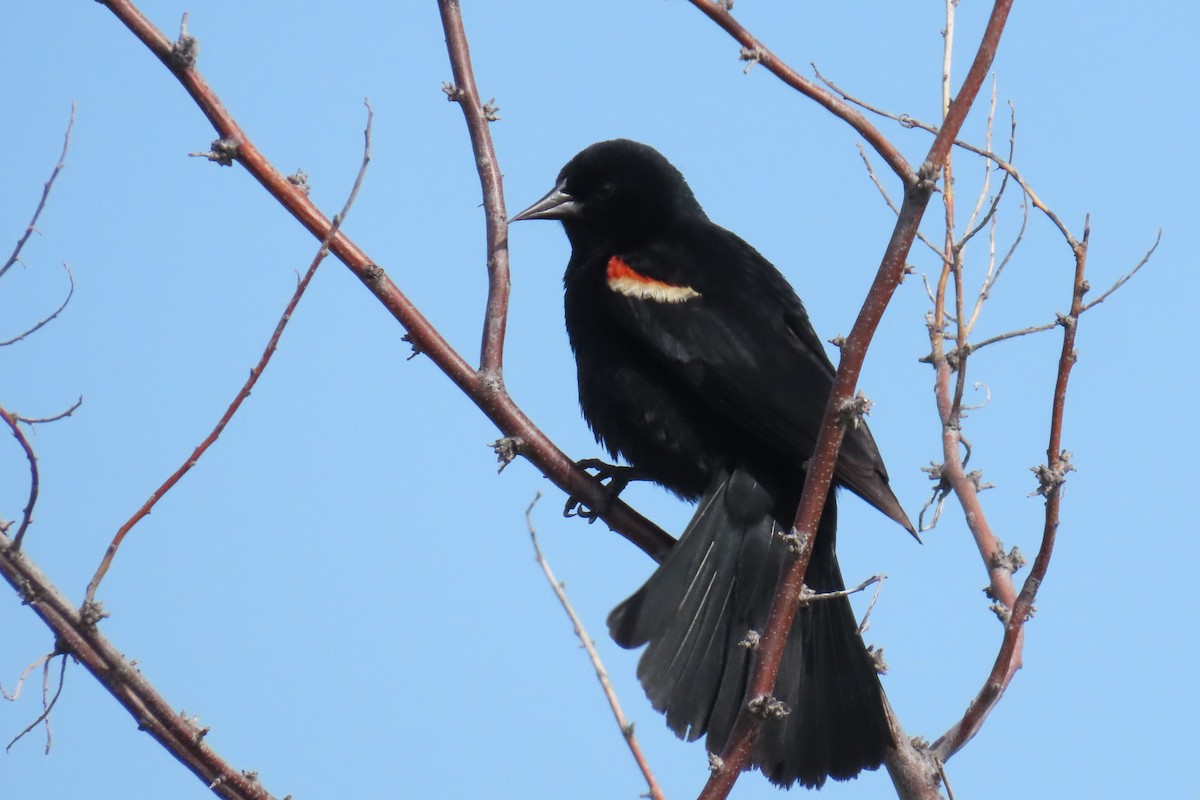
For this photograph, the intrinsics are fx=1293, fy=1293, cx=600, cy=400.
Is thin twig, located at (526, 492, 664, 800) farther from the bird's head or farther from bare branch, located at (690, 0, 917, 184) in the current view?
the bird's head

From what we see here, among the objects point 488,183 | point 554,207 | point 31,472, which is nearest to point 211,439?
point 31,472

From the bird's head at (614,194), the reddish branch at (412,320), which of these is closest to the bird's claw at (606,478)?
the reddish branch at (412,320)

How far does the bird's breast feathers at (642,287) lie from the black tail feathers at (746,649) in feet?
1.70

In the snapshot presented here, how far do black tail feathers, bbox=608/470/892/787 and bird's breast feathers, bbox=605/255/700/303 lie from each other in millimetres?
519

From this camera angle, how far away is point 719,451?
3184mm

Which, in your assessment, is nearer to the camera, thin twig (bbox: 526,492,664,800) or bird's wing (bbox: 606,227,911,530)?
thin twig (bbox: 526,492,664,800)

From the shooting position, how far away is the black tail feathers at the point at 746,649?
2.58m

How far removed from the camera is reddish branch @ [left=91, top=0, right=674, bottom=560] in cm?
217

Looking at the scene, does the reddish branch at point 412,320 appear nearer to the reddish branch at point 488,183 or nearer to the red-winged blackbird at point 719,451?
the reddish branch at point 488,183

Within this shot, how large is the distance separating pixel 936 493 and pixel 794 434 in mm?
448

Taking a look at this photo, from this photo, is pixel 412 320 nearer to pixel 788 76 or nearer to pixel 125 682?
pixel 788 76

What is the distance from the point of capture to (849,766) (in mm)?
2521

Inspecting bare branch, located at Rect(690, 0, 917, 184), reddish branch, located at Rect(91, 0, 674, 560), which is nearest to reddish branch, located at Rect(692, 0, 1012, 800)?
bare branch, located at Rect(690, 0, 917, 184)

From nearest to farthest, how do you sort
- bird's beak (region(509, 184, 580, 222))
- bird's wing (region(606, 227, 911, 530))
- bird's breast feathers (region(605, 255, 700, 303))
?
bird's wing (region(606, 227, 911, 530)), bird's breast feathers (region(605, 255, 700, 303)), bird's beak (region(509, 184, 580, 222))
